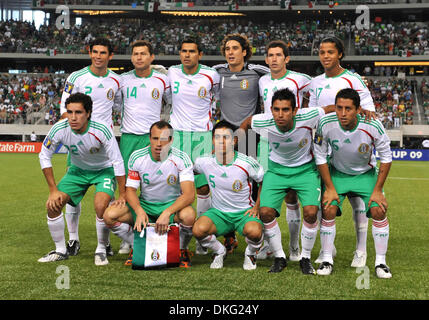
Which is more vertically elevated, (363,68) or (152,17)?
(152,17)

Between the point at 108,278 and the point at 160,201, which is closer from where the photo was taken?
the point at 108,278

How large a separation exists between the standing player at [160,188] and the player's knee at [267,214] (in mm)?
763

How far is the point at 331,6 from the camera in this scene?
4128 centimetres

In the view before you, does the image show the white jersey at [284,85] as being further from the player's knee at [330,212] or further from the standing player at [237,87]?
the player's knee at [330,212]

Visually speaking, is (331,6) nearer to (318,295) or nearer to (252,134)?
(252,134)

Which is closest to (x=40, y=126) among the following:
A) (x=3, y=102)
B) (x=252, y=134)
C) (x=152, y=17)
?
(x=3, y=102)

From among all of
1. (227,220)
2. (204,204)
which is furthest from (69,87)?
(227,220)

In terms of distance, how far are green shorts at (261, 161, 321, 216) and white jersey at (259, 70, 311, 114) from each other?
95 centimetres

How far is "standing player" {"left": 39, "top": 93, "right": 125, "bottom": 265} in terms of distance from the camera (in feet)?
19.2

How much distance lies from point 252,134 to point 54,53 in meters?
38.1

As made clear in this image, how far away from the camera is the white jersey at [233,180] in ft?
19.2

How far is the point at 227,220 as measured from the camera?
584 centimetres

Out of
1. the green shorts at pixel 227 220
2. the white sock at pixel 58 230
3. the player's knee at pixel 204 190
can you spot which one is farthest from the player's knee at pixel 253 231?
the white sock at pixel 58 230
